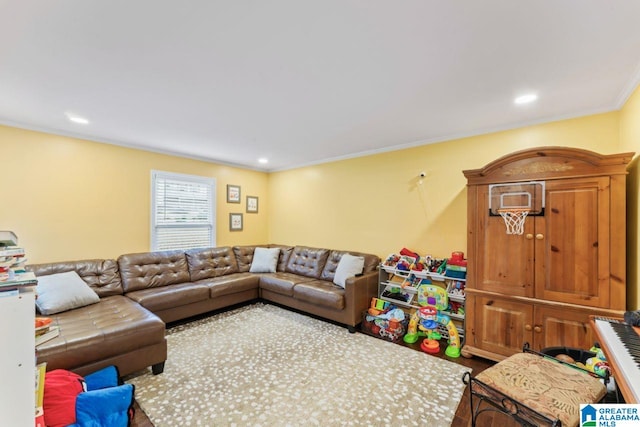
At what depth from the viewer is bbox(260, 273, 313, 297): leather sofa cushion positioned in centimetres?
392

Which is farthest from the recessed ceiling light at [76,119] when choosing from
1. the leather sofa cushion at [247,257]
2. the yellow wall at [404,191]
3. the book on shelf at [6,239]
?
the yellow wall at [404,191]

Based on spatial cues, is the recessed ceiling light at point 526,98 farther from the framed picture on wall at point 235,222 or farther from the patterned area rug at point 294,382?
the framed picture on wall at point 235,222

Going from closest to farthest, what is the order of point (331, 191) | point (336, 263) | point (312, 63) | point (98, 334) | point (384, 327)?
point (312, 63)
point (98, 334)
point (384, 327)
point (336, 263)
point (331, 191)

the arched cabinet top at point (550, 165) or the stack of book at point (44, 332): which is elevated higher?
the arched cabinet top at point (550, 165)

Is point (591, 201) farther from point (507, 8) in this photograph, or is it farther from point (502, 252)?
point (507, 8)

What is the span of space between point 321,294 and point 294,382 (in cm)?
130

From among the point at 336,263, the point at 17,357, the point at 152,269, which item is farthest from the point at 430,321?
the point at 152,269

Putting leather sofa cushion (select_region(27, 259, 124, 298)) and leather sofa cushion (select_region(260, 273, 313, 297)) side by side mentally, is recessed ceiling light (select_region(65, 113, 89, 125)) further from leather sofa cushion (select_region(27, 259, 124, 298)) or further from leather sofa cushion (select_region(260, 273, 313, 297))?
leather sofa cushion (select_region(260, 273, 313, 297))

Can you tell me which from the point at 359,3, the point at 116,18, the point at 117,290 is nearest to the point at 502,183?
the point at 359,3

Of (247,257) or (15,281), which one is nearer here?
(15,281)

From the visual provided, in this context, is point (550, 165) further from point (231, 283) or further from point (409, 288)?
point (231, 283)

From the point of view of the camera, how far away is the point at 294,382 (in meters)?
2.31

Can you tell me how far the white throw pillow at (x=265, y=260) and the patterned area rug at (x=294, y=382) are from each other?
1337 mm

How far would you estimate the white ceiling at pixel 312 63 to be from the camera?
1399 mm
